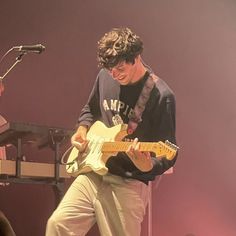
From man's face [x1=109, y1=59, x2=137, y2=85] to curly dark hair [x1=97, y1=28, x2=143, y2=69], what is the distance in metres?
0.02

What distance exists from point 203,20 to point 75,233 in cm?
352

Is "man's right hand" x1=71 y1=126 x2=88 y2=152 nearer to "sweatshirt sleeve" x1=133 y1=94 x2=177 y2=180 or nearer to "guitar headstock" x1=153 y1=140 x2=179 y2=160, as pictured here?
"sweatshirt sleeve" x1=133 y1=94 x2=177 y2=180

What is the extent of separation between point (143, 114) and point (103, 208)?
1.91 feet

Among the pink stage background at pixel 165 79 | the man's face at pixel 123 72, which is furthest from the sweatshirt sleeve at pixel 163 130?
the pink stage background at pixel 165 79

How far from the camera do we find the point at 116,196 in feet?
9.61

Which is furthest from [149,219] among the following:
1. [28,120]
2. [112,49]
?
[112,49]

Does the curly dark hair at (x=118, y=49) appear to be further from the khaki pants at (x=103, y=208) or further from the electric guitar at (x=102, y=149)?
the khaki pants at (x=103, y=208)

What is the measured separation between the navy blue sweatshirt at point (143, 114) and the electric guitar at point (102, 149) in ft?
0.18

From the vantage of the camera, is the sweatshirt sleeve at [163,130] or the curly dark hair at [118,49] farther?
the curly dark hair at [118,49]

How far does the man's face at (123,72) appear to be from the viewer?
9.87 ft

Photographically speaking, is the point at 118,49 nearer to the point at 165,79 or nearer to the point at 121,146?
the point at 121,146

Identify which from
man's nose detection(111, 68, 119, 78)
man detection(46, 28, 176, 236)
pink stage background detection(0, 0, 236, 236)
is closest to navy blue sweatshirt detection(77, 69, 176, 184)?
man detection(46, 28, 176, 236)

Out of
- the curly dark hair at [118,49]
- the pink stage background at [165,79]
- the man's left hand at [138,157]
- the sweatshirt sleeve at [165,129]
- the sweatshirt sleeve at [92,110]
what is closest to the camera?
the man's left hand at [138,157]

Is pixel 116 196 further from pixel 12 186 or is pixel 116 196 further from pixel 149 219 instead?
pixel 12 186
